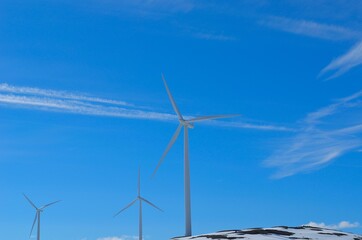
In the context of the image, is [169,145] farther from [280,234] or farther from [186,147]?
[280,234]

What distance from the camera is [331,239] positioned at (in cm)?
10125

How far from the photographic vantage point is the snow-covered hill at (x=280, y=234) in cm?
10025

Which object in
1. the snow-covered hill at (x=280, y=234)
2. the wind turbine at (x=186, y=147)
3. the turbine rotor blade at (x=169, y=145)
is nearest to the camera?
the snow-covered hill at (x=280, y=234)

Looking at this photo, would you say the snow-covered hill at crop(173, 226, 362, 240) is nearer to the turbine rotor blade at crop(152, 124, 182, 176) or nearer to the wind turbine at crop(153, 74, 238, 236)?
the wind turbine at crop(153, 74, 238, 236)

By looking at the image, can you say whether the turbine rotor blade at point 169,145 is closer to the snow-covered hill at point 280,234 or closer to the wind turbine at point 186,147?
the wind turbine at point 186,147

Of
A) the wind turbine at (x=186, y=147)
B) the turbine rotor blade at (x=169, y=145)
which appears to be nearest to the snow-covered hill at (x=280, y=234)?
the wind turbine at (x=186, y=147)

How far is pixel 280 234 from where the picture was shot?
104250 millimetres

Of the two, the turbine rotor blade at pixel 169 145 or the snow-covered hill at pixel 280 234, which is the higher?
the turbine rotor blade at pixel 169 145

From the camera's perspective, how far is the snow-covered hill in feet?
329

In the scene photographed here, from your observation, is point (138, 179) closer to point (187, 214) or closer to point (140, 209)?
point (140, 209)

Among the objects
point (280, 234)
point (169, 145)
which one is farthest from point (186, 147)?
point (280, 234)

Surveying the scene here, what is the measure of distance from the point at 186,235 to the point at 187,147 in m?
15.9

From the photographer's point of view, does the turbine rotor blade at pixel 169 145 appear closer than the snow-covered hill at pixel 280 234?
No

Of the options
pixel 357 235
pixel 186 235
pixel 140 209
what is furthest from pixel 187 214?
pixel 140 209
